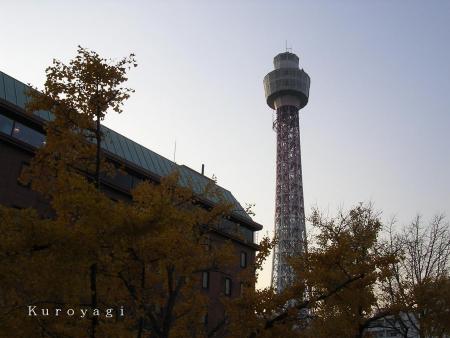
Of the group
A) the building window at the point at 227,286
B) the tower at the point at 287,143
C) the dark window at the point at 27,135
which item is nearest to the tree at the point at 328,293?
the dark window at the point at 27,135

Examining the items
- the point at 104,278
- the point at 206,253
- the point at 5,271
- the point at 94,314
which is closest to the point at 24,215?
the point at 5,271

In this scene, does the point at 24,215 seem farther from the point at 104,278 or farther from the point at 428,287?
the point at 428,287

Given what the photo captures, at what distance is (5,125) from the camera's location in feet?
92.9

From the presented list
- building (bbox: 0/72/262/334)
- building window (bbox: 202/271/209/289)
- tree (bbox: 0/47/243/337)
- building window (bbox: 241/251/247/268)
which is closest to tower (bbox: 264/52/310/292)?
building window (bbox: 241/251/247/268)

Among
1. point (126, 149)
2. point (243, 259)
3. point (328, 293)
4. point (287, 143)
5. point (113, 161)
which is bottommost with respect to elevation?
point (328, 293)

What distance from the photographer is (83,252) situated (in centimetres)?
1044

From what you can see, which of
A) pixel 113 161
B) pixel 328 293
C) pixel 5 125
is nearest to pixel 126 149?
pixel 113 161

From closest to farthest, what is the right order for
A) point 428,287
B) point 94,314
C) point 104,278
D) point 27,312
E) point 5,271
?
point 5,271 < point 94,314 < point 27,312 < point 104,278 < point 428,287

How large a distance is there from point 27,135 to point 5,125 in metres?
1.58

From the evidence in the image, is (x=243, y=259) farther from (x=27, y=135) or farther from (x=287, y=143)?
(x=287, y=143)

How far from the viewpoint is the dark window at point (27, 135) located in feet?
94.9

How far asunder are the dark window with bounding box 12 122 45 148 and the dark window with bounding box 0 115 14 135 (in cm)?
29

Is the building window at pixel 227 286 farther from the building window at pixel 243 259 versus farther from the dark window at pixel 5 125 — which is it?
the dark window at pixel 5 125

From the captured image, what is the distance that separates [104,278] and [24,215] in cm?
493
